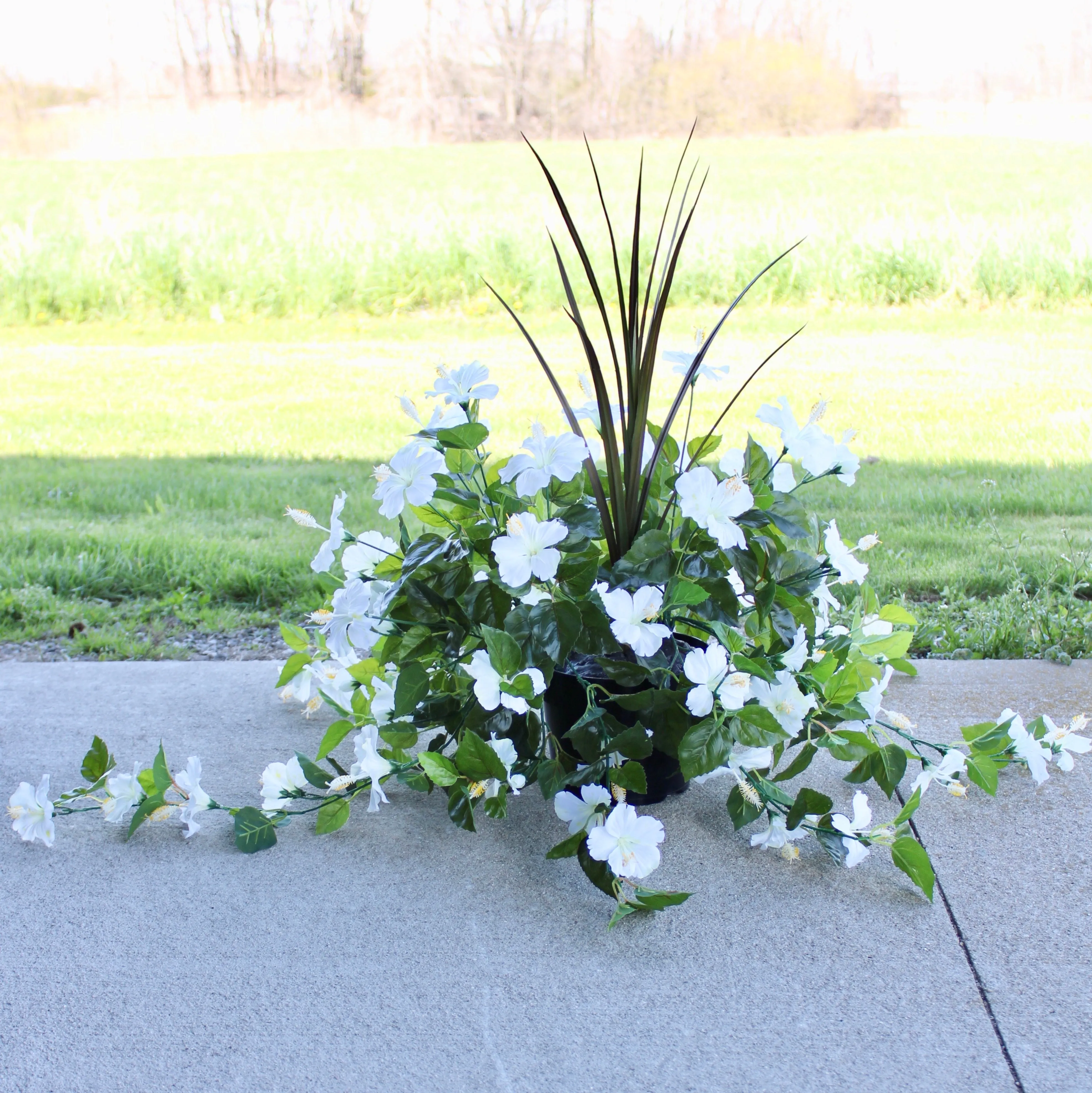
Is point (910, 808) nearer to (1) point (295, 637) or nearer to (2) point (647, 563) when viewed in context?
(2) point (647, 563)

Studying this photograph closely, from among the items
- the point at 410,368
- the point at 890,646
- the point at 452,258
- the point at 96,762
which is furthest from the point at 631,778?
the point at 452,258

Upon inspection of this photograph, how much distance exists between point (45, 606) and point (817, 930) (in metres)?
2.27

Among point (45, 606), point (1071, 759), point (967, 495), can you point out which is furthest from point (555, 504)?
point (967, 495)

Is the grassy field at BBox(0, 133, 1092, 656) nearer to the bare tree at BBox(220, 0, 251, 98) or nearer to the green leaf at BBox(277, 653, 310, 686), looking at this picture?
the green leaf at BBox(277, 653, 310, 686)

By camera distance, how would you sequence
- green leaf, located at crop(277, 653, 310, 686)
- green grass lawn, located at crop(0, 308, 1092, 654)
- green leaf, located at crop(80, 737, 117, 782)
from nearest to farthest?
green leaf, located at crop(80, 737, 117, 782) < green leaf, located at crop(277, 653, 310, 686) < green grass lawn, located at crop(0, 308, 1092, 654)

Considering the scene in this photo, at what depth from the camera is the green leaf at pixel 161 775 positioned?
5.18 feet

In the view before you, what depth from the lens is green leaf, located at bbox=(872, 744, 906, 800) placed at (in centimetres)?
154

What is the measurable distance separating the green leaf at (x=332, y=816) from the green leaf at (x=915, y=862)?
81cm

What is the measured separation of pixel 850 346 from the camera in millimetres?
6754

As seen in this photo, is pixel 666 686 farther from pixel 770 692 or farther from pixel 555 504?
pixel 555 504

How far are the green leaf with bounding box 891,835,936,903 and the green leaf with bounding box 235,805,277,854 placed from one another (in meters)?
0.92

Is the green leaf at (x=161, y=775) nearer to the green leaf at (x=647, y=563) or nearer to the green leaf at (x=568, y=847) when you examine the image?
the green leaf at (x=568, y=847)

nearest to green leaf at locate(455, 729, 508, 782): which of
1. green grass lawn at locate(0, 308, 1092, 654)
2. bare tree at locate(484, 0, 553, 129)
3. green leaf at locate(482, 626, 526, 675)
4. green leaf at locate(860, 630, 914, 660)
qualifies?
green leaf at locate(482, 626, 526, 675)

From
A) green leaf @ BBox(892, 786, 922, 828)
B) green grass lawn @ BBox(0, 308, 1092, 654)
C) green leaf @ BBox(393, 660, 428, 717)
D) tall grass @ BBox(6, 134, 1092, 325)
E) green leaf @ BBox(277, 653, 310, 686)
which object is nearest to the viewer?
green leaf @ BBox(892, 786, 922, 828)
